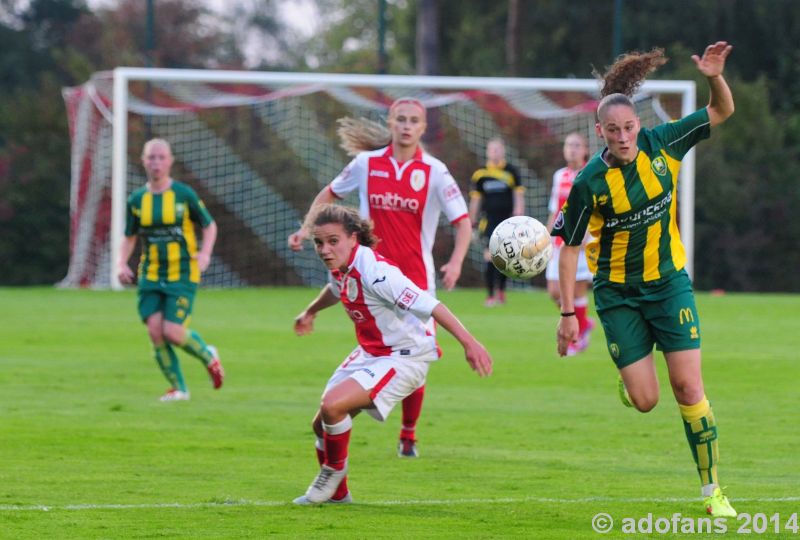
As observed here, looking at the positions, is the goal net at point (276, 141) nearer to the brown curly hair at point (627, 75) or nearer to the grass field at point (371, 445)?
the grass field at point (371, 445)

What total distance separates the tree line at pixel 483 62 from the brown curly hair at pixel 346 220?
2085cm

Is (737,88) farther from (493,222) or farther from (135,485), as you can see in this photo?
(135,485)

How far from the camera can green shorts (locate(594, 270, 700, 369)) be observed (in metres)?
6.84

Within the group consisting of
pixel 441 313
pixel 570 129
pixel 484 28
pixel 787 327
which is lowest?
pixel 787 327

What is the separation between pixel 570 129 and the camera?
87.9ft

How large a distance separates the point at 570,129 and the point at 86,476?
65.1ft

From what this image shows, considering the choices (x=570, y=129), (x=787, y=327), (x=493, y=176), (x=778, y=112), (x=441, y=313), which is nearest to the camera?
(x=441, y=313)

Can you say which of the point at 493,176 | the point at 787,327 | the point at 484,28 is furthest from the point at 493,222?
the point at 484,28

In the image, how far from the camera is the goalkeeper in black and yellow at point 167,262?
1123cm

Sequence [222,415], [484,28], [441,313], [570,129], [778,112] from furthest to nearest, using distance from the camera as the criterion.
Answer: [484,28], [778,112], [570,129], [222,415], [441,313]

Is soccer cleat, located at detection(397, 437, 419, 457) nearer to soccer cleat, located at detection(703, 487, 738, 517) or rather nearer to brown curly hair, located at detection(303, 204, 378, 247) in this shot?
brown curly hair, located at detection(303, 204, 378, 247)

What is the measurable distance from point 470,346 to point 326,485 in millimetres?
1158

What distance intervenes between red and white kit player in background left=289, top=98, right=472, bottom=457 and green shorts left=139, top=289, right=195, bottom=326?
8.64 ft

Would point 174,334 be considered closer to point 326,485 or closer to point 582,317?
point 326,485
